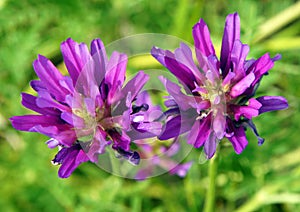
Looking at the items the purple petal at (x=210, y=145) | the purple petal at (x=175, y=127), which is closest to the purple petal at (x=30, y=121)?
the purple petal at (x=175, y=127)

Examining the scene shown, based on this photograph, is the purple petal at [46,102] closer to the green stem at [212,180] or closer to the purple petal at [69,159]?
the purple petal at [69,159]

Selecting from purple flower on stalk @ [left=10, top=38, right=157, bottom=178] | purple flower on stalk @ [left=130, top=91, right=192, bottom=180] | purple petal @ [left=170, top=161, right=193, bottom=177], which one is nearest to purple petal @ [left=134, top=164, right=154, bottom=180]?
purple flower on stalk @ [left=130, top=91, right=192, bottom=180]

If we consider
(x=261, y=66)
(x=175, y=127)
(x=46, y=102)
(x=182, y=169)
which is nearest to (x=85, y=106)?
(x=46, y=102)

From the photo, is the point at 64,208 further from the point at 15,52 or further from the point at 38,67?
the point at 38,67

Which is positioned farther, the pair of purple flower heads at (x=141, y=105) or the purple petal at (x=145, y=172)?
the purple petal at (x=145, y=172)

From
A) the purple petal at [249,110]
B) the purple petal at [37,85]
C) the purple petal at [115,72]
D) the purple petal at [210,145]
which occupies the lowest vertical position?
the purple petal at [210,145]

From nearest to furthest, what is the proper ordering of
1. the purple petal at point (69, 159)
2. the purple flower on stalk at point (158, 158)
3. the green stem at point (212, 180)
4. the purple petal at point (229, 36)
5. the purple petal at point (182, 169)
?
the purple petal at point (69, 159) → the purple petal at point (229, 36) → the green stem at point (212, 180) → the purple petal at point (182, 169) → the purple flower on stalk at point (158, 158)

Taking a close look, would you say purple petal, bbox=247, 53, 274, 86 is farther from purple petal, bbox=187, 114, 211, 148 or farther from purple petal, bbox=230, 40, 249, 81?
purple petal, bbox=187, 114, 211, 148
